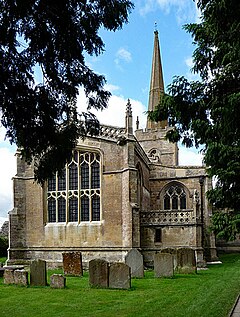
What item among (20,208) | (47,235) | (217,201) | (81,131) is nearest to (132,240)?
(47,235)

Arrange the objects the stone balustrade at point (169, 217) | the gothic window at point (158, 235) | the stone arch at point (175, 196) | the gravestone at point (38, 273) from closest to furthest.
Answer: the gravestone at point (38, 273)
the stone balustrade at point (169, 217)
the gothic window at point (158, 235)
the stone arch at point (175, 196)

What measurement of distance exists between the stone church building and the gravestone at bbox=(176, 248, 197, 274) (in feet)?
14.1

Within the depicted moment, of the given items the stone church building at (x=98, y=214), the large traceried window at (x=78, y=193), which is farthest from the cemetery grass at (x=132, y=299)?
the large traceried window at (x=78, y=193)

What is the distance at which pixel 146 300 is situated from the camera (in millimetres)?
12203

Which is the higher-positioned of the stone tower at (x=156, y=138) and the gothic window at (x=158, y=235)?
the stone tower at (x=156, y=138)

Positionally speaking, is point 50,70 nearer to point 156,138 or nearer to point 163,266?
point 163,266

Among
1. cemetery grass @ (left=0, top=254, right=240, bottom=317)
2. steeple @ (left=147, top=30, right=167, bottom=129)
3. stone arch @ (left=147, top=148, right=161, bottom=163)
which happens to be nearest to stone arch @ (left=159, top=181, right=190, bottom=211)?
cemetery grass @ (left=0, top=254, right=240, bottom=317)

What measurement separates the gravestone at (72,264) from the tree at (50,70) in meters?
10.6

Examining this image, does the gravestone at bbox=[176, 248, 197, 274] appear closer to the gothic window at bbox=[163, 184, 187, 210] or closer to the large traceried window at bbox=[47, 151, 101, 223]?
the large traceried window at bbox=[47, 151, 101, 223]

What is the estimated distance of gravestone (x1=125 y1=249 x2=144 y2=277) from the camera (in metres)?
17.5

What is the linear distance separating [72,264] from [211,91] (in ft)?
38.7

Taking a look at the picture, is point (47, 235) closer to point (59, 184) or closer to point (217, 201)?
point (59, 184)

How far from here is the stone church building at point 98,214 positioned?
23391 millimetres

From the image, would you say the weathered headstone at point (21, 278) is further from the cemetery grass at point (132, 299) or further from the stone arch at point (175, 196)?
the stone arch at point (175, 196)
